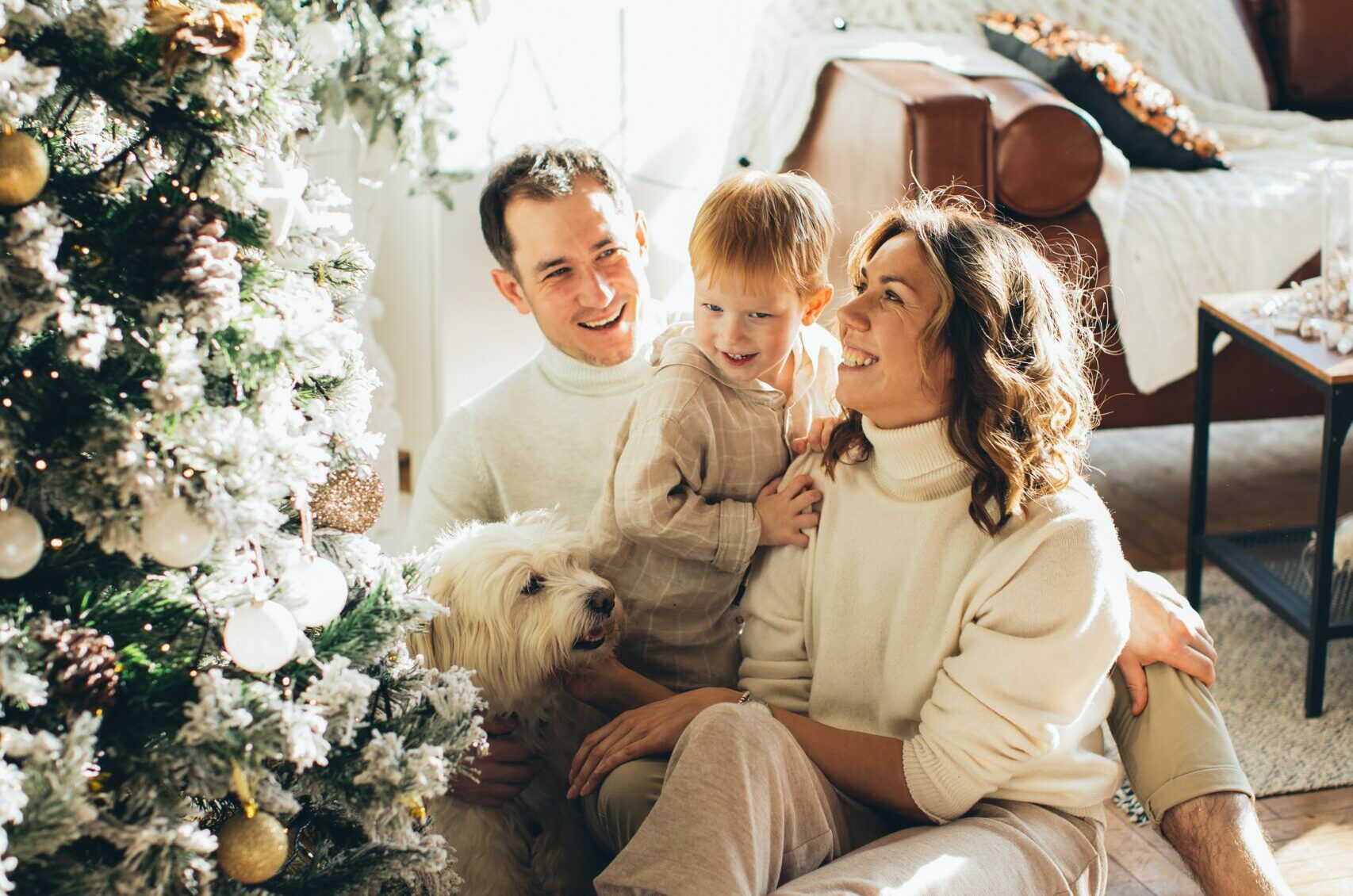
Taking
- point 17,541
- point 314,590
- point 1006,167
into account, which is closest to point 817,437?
point 314,590

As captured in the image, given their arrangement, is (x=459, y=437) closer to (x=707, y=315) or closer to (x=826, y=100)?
(x=707, y=315)

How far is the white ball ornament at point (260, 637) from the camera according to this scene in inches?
42.4

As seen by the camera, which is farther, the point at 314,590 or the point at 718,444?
the point at 718,444

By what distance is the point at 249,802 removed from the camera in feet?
3.62

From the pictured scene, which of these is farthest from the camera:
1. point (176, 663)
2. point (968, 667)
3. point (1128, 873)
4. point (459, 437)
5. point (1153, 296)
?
point (1153, 296)

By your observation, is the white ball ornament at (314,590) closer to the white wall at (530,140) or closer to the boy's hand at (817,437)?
the boy's hand at (817,437)

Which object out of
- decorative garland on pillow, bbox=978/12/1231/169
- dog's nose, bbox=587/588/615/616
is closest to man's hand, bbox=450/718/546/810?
dog's nose, bbox=587/588/615/616

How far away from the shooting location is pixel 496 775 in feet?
5.22

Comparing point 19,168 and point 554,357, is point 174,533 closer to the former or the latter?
point 19,168

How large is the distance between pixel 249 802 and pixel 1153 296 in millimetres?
2402

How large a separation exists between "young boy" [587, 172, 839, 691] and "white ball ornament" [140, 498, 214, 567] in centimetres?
69

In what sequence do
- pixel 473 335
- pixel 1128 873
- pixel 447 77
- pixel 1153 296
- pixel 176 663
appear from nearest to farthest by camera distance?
1. pixel 176 663
2. pixel 1128 873
3. pixel 447 77
4. pixel 1153 296
5. pixel 473 335

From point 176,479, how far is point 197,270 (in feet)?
0.56

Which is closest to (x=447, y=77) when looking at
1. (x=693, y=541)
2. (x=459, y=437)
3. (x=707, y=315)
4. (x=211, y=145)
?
(x=459, y=437)
